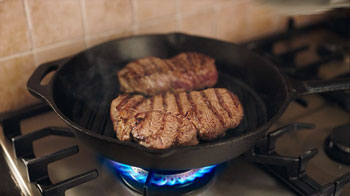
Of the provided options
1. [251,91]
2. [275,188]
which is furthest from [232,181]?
[251,91]

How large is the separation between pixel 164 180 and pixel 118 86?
0.41 meters

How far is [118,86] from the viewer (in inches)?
48.3

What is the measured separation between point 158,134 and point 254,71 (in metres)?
0.48

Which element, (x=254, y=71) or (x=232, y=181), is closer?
(x=232, y=181)

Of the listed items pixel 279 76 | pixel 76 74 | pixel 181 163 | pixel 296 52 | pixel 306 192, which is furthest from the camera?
pixel 296 52

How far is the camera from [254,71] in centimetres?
122

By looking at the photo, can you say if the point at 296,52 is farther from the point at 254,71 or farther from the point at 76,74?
the point at 76,74

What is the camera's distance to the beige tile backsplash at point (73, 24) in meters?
1.13

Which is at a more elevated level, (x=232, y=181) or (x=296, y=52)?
(x=296, y=52)

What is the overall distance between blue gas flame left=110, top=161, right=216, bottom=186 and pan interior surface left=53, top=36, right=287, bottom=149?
0.12 metres

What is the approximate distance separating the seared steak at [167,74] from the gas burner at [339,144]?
1.26 ft

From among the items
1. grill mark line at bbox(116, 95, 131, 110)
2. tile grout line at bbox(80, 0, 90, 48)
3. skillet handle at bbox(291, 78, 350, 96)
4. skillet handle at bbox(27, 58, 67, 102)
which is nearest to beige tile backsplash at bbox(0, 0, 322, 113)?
tile grout line at bbox(80, 0, 90, 48)

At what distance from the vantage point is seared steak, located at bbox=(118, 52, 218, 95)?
1.14 metres

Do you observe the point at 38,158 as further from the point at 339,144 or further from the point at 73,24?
the point at 339,144
